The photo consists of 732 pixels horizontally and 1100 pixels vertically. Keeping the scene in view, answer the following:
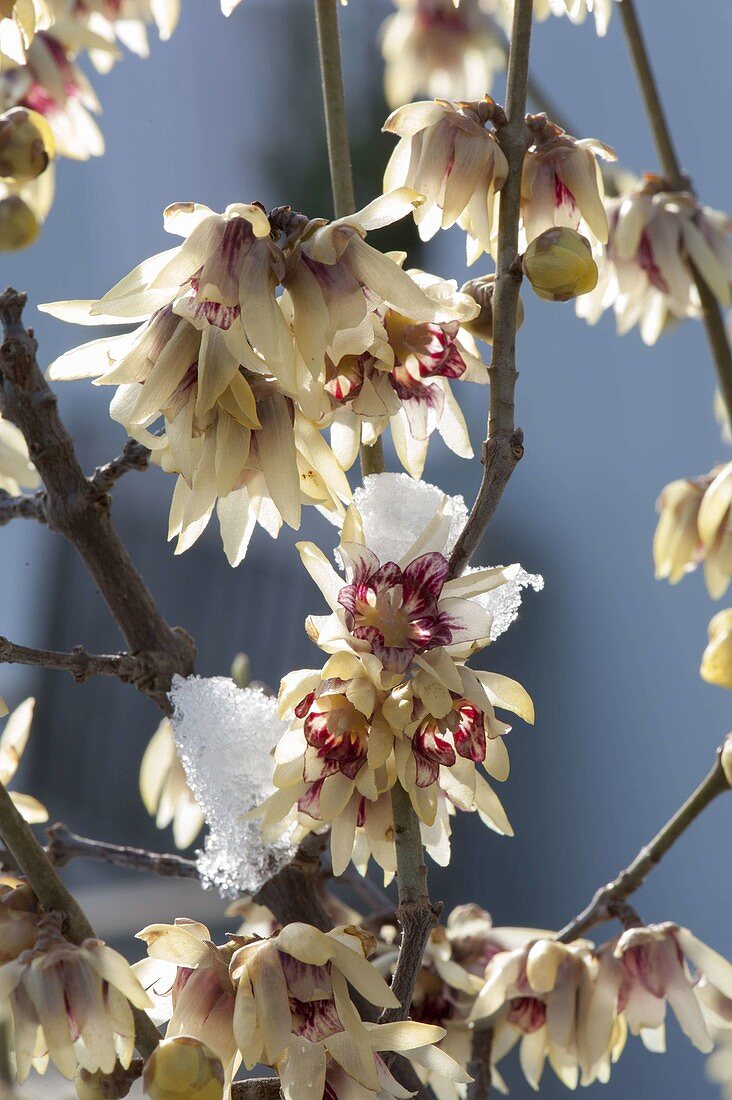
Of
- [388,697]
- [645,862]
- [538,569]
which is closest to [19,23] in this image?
[388,697]

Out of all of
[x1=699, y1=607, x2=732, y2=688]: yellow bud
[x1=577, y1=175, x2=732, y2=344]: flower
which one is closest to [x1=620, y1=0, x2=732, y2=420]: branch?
[x1=577, y1=175, x2=732, y2=344]: flower

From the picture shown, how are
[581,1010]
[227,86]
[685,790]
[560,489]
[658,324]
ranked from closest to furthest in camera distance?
[581,1010]
[658,324]
[685,790]
[560,489]
[227,86]

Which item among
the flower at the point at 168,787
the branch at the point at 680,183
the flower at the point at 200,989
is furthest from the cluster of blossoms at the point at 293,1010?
the branch at the point at 680,183

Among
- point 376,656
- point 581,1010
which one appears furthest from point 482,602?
point 581,1010

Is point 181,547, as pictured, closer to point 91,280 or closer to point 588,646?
point 588,646

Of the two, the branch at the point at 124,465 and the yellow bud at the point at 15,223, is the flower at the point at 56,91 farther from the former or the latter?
the branch at the point at 124,465
